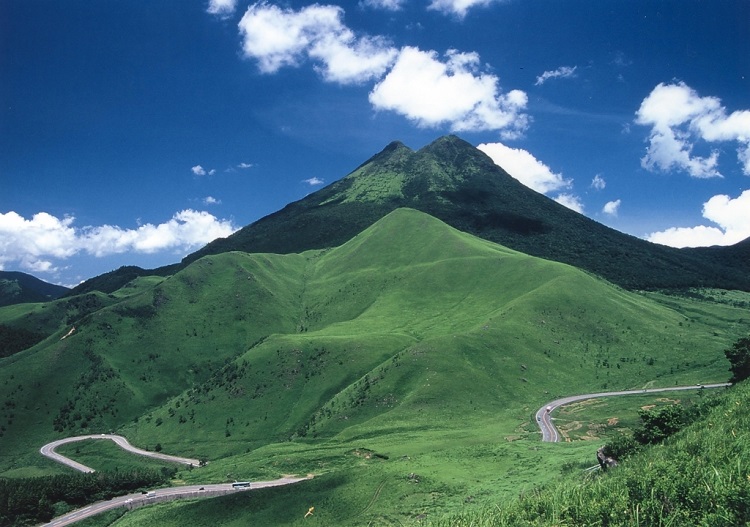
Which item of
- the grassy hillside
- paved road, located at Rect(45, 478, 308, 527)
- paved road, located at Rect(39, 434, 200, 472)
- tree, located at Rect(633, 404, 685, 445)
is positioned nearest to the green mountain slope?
the grassy hillside

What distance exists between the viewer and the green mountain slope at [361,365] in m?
106

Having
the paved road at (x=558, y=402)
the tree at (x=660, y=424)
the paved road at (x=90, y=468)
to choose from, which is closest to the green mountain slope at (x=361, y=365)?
the paved road at (x=558, y=402)

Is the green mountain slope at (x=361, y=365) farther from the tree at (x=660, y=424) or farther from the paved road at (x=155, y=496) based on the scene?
the tree at (x=660, y=424)

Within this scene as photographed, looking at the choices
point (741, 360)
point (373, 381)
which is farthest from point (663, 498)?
point (373, 381)

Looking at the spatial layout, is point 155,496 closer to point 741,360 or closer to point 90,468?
point 90,468

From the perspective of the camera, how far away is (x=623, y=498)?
14758mm

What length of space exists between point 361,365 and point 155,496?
6506 centimetres

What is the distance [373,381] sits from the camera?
117m

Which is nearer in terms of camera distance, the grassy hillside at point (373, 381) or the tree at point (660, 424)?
the tree at point (660, 424)

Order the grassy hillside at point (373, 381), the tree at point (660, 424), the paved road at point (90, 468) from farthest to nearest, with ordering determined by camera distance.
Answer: the paved road at point (90, 468) < the grassy hillside at point (373, 381) < the tree at point (660, 424)

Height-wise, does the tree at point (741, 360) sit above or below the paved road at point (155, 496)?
above

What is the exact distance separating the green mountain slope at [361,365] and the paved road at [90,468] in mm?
3578

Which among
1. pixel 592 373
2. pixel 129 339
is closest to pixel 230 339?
pixel 129 339

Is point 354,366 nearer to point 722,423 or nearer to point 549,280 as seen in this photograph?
point 549,280
